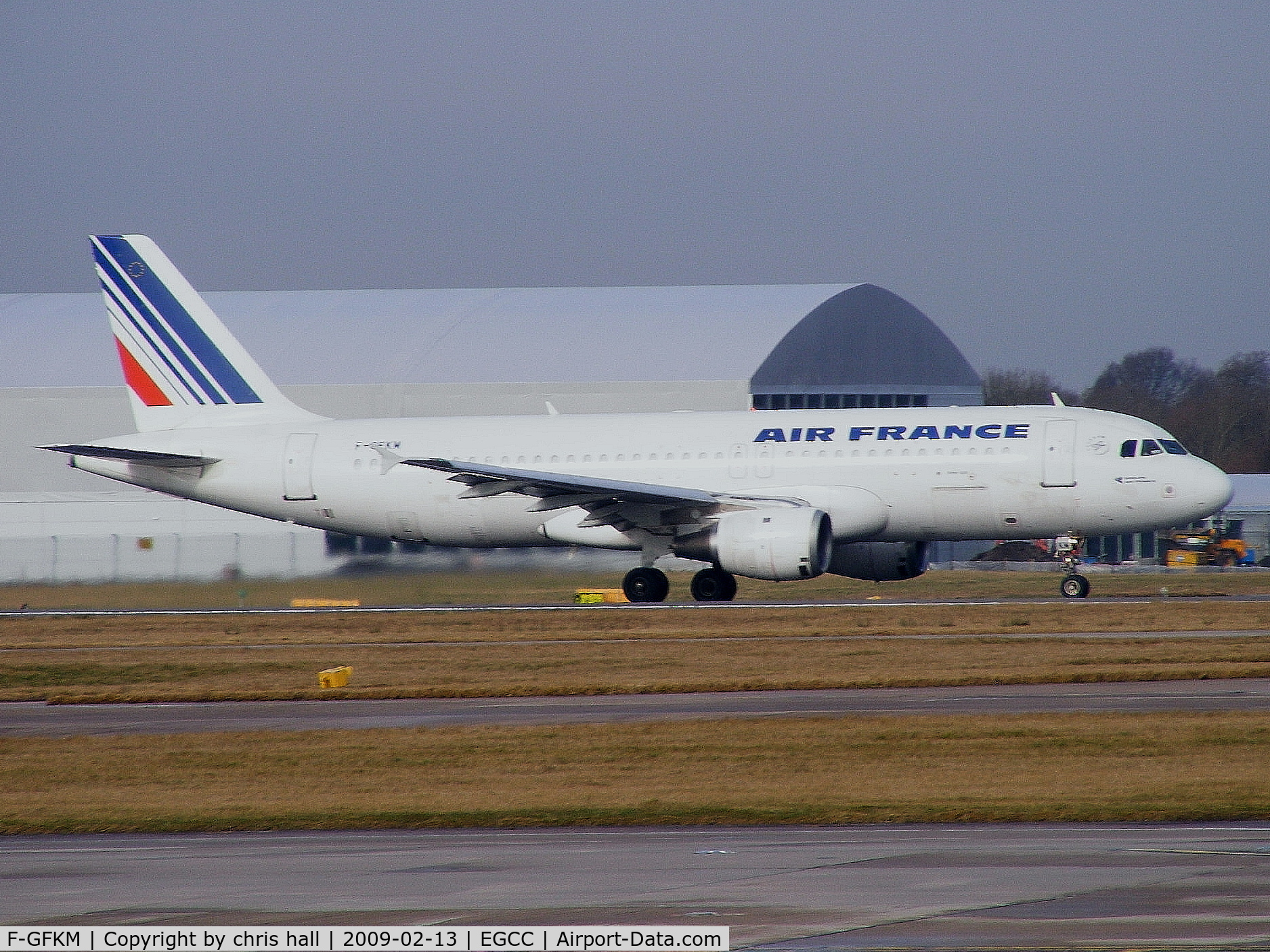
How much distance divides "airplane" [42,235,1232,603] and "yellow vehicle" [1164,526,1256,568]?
28.2 m

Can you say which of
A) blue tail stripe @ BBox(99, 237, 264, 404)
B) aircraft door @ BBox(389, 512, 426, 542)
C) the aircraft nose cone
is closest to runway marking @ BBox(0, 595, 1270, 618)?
aircraft door @ BBox(389, 512, 426, 542)

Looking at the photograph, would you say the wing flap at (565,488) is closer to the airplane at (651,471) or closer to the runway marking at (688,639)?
the airplane at (651,471)

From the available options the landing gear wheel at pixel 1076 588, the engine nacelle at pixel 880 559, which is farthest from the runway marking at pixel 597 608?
the engine nacelle at pixel 880 559

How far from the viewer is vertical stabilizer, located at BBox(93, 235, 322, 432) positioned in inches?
1588

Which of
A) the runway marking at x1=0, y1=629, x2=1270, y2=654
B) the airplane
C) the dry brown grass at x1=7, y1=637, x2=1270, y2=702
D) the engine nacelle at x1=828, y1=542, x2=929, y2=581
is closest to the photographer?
the dry brown grass at x1=7, y1=637, x2=1270, y2=702

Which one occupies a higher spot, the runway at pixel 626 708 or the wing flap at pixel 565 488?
the wing flap at pixel 565 488

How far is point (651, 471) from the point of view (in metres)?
36.5

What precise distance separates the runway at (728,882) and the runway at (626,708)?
260 inches

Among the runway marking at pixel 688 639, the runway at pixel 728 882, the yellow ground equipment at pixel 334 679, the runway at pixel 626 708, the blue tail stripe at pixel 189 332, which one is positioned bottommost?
the runway at pixel 728 882

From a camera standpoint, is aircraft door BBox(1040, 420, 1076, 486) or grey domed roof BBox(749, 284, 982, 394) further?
grey domed roof BBox(749, 284, 982, 394)

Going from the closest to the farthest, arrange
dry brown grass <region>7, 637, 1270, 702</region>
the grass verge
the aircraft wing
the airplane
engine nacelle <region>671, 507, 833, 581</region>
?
dry brown grass <region>7, 637, 1270, 702</region> → engine nacelle <region>671, 507, 833, 581</region> → the airplane → the aircraft wing → the grass verge

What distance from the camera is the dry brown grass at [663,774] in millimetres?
13141

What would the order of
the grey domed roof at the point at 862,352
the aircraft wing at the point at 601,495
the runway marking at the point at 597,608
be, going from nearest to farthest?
the aircraft wing at the point at 601,495
the runway marking at the point at 597,608
the grey domed roof at the point at 862,352

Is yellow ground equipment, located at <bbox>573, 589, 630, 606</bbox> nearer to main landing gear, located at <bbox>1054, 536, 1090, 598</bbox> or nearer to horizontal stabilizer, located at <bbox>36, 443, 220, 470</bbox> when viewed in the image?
horizontal stabilizer, located at <bbox>36, 443, 220, 470</bbox>
